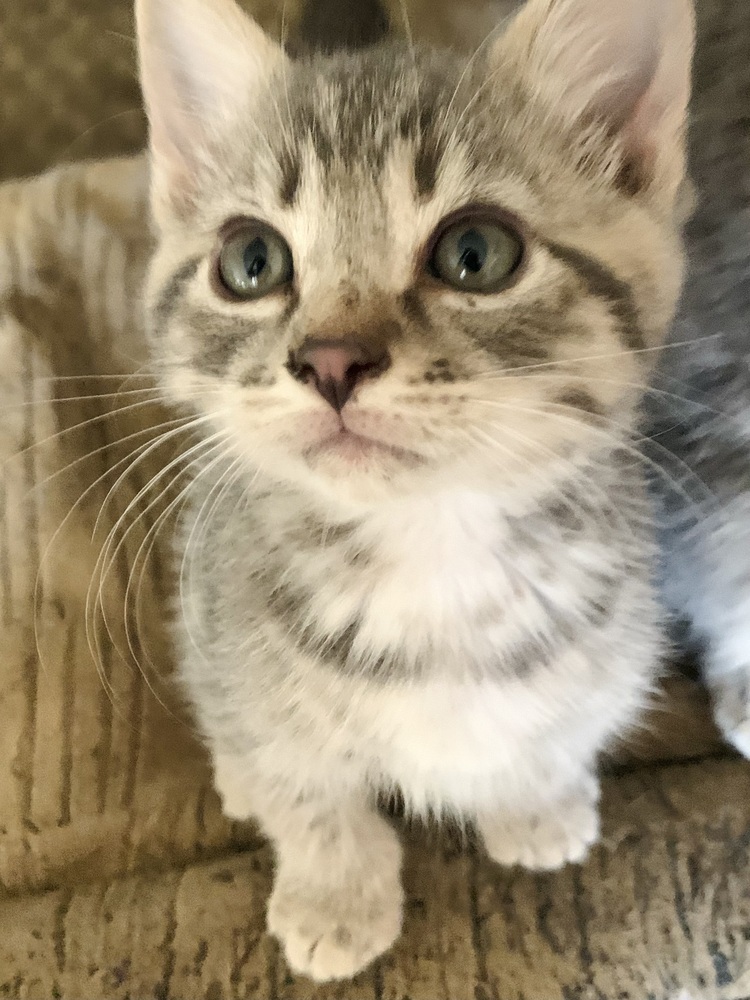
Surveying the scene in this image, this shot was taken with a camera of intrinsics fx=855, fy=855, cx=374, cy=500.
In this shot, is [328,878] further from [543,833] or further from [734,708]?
[734,708]

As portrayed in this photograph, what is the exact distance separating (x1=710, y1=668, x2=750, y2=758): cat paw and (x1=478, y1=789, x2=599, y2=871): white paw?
0.17 metres

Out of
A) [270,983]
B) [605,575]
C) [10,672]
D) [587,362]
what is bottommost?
[270,983]

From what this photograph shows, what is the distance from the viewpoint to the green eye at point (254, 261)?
2.16 feet

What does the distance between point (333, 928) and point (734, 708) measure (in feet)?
1.55

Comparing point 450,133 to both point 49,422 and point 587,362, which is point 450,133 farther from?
point 49,422

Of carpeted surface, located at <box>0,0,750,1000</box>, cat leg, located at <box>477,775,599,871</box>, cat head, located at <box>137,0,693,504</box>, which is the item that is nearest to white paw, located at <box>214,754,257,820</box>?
carpeted surface, located at <box>0,0,750,1000</box>

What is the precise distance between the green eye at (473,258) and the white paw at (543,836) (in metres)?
0.56

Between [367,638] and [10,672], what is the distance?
19.8 inches

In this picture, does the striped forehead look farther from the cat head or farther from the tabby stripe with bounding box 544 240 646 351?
the tabby stripe with bounding box 544 240 646 351

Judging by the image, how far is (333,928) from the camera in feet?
2.65

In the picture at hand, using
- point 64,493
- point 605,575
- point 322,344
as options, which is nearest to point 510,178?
point 322,344

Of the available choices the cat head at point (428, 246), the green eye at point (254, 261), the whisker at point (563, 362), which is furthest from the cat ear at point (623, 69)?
the green eye at point (254, 261)

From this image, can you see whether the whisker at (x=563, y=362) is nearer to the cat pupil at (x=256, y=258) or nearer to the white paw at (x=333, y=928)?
the cat pupil at (x=256, y=258)

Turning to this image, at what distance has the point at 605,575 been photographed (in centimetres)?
75
